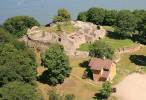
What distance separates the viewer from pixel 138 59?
10844cm

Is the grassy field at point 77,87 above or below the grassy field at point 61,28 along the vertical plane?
below

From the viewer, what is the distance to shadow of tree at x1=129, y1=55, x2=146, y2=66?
10596 cm

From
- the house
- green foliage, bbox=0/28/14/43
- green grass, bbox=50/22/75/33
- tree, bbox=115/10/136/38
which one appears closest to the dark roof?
the house

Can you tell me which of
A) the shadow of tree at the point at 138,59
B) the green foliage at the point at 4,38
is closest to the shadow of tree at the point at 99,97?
the shadow of tree at the point at 138,59

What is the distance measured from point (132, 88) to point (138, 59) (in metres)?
15.6

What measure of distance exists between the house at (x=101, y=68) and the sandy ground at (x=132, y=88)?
2.84 metres

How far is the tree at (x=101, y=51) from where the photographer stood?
102 metres

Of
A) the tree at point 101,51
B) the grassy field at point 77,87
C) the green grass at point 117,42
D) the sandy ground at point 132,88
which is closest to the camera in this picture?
the grassy field at point 77,87

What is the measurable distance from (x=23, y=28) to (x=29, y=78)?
37249 mm

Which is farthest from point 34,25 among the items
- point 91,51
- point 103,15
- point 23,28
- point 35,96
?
point 35,96

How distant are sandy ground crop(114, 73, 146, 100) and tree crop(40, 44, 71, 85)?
10.4 m

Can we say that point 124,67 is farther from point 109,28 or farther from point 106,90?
point 109,28

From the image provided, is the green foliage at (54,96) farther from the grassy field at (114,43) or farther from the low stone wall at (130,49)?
the low stone wall at (130,49)

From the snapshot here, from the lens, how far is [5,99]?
77750 millimetres
